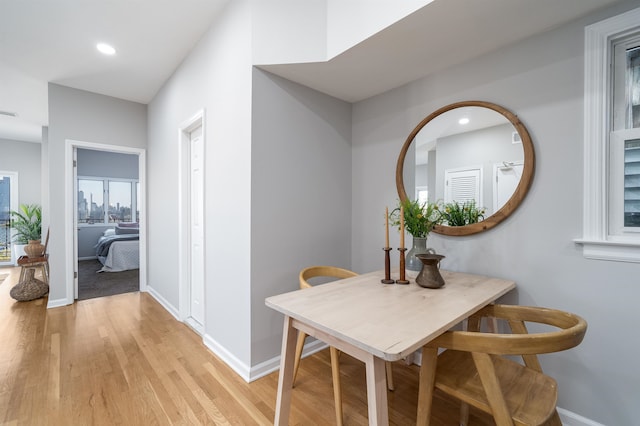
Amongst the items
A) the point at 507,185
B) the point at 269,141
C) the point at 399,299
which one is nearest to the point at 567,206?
the point at 507,185

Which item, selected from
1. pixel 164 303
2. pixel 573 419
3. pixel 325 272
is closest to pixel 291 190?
pixel 325 272

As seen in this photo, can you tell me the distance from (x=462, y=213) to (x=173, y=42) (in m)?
3.04

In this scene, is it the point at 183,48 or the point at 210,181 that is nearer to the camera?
the point at 210,181

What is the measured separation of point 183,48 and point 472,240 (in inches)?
126

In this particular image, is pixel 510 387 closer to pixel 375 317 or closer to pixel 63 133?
pixel 375 317

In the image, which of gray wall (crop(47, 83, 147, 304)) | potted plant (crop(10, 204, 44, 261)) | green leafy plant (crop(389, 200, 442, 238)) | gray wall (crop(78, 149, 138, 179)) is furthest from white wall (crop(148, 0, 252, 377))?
gray wall (crop(78, 149, 138, 179))

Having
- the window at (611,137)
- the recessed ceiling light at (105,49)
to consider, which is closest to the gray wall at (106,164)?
the recessed ceiling light at (105,49)

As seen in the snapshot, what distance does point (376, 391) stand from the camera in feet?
3.25

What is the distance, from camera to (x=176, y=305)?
123 inches

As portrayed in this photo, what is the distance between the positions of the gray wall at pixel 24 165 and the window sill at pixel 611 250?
8.72 metres

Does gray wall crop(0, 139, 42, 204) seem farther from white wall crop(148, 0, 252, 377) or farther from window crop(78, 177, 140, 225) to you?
white wall crop(148, 0, 252, 377)

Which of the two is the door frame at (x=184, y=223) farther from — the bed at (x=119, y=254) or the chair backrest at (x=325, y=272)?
the bed at (x=119, y=254)

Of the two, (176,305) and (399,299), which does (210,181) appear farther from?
(399,299)

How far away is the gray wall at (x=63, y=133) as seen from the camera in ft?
11.1
